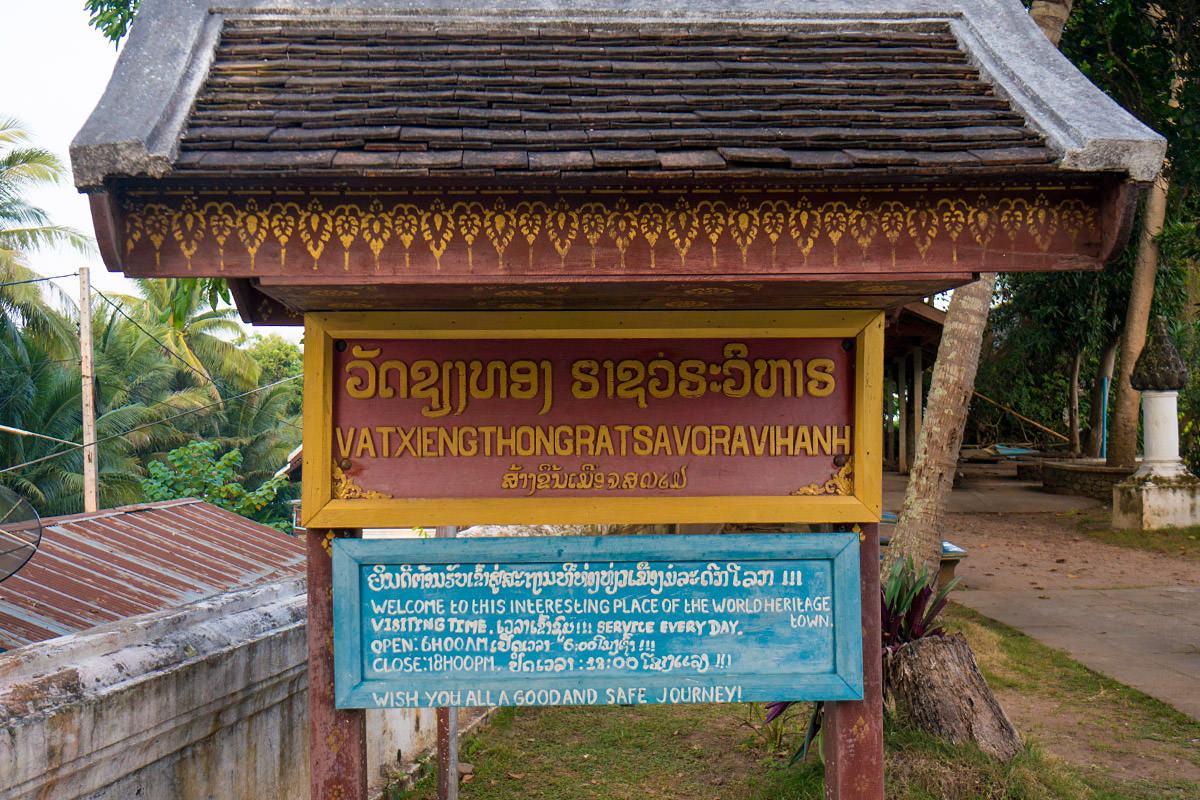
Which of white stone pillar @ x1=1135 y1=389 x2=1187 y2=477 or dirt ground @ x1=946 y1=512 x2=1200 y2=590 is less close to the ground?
white stone pillar @ x1=1135 y1=389 x2=1187 y2=477

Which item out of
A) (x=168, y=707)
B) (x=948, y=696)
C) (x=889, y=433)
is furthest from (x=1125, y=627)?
(x=889, y=433)

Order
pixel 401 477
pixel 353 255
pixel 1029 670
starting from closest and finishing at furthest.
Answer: pixel 353 255
pixel 401 477
pixel 1029 670

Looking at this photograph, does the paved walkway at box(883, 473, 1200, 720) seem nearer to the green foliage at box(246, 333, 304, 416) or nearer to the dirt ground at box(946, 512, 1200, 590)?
the dirt ground at box(946, 512, 1200, 590)

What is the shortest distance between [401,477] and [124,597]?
1521 mm

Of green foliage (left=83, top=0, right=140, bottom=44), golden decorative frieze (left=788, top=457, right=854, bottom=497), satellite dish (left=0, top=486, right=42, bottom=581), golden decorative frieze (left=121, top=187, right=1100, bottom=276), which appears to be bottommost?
satellite dish (left=0, top=486, right=42, bottom=581)

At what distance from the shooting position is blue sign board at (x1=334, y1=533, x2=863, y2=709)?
8.99 ft

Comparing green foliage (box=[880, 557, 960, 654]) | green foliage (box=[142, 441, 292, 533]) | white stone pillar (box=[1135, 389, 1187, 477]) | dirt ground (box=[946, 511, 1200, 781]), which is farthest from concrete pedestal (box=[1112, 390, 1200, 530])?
green foliage (box=[142, 441, 292, 533])

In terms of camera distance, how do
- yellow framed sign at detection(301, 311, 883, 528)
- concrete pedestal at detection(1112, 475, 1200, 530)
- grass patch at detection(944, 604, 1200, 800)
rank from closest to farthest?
yellow framed sign at detection(301, 311, 883, 528) → grass patch at detection(944, 604, 1200, 800) → concrete pedestal at detection(1112, 475, 1200, 530)

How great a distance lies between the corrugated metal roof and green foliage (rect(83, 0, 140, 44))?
5935 mm

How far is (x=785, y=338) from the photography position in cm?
281

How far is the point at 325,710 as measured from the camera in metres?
2.80

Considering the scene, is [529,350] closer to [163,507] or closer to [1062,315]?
[163,507]

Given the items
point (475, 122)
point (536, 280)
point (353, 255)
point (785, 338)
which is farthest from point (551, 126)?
point (785, 338)

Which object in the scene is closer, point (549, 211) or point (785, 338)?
point (549, 211)
